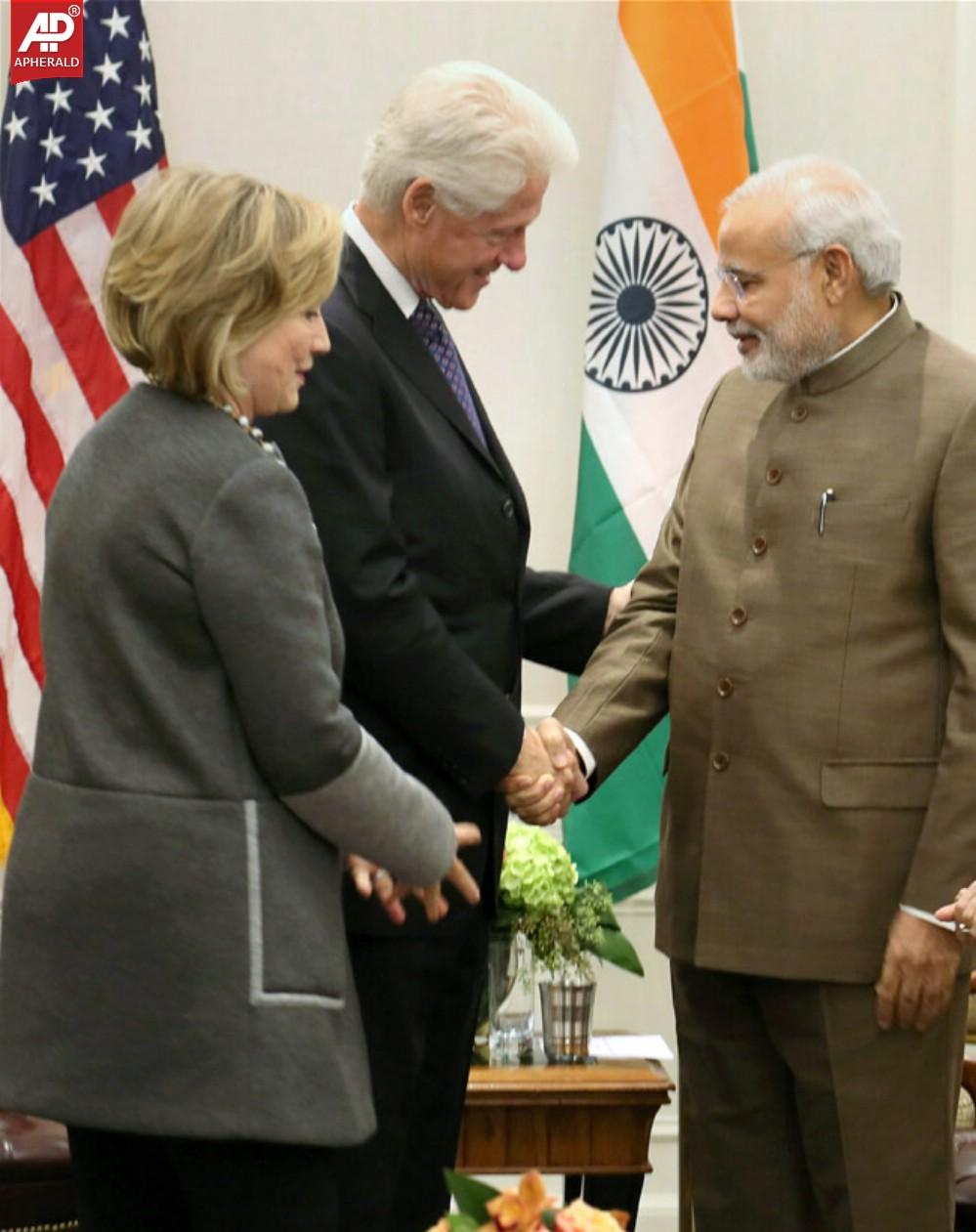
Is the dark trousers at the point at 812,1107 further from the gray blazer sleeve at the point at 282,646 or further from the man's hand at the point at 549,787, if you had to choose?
the gray blazer sleeve at the point at 282,646

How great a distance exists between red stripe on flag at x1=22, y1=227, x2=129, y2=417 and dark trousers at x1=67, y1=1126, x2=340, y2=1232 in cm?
274

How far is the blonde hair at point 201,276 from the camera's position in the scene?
6.05 ft

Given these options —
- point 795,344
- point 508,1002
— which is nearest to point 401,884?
point 795,344

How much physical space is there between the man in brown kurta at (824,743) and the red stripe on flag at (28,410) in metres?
2.04

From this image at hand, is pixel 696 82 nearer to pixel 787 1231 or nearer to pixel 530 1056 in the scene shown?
pixel 530 1056

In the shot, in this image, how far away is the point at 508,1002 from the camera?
3.60 metres

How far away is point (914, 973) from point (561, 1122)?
3.32ft

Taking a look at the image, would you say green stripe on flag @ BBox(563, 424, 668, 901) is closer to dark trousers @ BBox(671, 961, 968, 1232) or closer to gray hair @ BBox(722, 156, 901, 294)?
dark trousers @ BBox(671, 961, 968, 1232)

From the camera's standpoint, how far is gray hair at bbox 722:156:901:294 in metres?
2.72

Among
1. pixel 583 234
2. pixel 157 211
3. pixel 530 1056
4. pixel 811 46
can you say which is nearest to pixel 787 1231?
pixel 530 1056

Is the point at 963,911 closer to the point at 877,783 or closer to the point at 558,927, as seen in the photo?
the point at 877,783

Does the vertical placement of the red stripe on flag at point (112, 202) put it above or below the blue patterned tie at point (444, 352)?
above


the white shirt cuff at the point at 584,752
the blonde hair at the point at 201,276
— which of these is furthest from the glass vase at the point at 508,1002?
the blonde hair at the point at 201,276

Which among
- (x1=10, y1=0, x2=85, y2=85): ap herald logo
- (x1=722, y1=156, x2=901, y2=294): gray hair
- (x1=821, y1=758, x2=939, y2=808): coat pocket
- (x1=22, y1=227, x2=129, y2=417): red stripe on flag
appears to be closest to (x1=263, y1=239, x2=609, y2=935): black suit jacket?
(x1=821, y1=758, x2=939, y2=808): coat pocket
